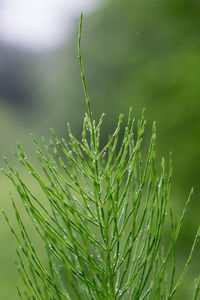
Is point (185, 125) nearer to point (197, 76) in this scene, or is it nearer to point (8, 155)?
point (197, 76)

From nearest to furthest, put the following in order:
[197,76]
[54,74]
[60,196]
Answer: [60,196]
[197,76]
[54,74]

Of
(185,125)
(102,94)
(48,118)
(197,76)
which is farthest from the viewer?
(48,118)

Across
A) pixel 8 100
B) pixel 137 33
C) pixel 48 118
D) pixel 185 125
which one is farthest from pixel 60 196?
A: pixel 8 100

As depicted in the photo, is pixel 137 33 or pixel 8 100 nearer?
pixel 137 33

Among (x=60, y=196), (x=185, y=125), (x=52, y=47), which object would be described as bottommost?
(x=60, y=196)

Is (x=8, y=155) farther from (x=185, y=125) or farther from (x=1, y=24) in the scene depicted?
(x=185, y=125)

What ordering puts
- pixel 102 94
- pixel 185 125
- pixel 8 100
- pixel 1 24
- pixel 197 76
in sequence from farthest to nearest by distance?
pixel 1 24 < pixel 8 100 < pixel 102 94 < pixel 185 125 < pixel 197 76

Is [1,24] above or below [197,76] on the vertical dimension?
above

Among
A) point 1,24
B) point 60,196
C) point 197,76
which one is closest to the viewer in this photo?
point 60,196

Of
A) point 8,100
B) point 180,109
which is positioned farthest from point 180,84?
point 8,100
